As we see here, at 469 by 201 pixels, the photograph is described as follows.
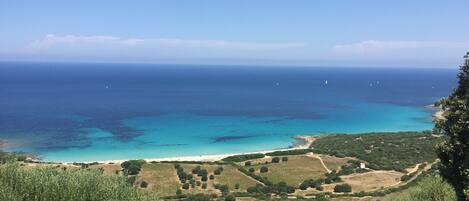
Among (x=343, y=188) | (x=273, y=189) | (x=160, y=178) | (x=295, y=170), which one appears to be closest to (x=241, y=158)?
(x=295, y=170)

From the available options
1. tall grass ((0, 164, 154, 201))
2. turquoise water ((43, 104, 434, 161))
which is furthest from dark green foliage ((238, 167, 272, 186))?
tall grass ((0, 164, 154, 201))

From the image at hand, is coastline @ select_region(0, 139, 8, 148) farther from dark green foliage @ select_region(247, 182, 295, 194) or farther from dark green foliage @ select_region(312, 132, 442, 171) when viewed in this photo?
dark green foliage @ select_region(312, 132, 442, 171)

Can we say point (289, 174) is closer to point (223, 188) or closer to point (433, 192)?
point (223, 188)

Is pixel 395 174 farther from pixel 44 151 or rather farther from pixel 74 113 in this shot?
pixel 74 113

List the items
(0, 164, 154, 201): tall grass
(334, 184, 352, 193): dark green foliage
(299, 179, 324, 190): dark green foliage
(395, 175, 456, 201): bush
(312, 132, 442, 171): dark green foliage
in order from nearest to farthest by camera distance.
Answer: (0, 164, 154, 201): tall grass
(395, 175, 456, 201): bush
(334, 184, 352, 193): dark green foliage
(299, 179, 324, 190): dark green foliage
(312, 132, 442, 171): dark green foliage

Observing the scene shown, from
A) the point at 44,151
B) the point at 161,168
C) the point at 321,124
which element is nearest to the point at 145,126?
the point at 44,151

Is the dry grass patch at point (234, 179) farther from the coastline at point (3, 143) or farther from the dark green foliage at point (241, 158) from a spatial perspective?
the coastline at point (3, 143)

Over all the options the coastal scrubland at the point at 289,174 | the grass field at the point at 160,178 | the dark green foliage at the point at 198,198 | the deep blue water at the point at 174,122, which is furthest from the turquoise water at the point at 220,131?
the dark green foliage at the point at 198,198
